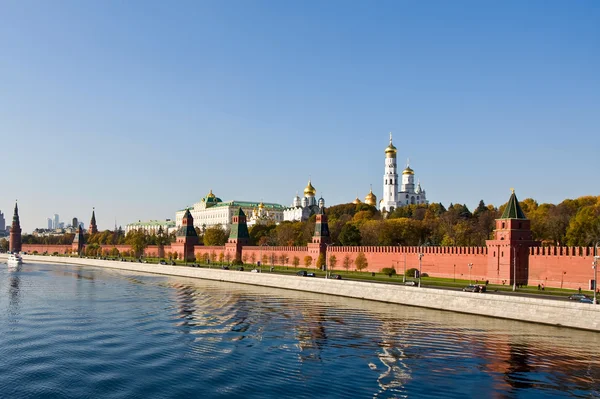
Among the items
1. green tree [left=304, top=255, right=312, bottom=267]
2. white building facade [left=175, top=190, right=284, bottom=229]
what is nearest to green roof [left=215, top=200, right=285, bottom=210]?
white building facade [left=175, top=190, right=284, bottom=229]

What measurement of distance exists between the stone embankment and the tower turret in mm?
70837

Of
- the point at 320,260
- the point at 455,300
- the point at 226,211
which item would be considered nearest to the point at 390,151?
the point at 226,211

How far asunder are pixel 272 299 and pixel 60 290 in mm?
15874

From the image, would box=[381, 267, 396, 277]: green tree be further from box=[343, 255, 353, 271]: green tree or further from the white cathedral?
the white cathedral

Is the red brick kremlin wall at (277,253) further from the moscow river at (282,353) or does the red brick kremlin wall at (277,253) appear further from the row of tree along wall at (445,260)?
the moscow river at (282,353)

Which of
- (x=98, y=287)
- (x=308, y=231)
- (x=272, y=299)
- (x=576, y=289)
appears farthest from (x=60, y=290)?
(x=308, y=231)

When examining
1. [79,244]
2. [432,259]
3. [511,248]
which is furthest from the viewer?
[79,244]

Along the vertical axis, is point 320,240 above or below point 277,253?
above

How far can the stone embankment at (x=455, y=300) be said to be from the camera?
27562mm

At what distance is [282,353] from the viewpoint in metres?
22.4

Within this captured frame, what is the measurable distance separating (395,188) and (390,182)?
1436 millimetres

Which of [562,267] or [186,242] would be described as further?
[186,242]

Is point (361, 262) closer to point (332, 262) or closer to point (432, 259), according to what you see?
point (332, 262)

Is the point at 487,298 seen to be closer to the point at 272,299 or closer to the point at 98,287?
the point at 272,299
